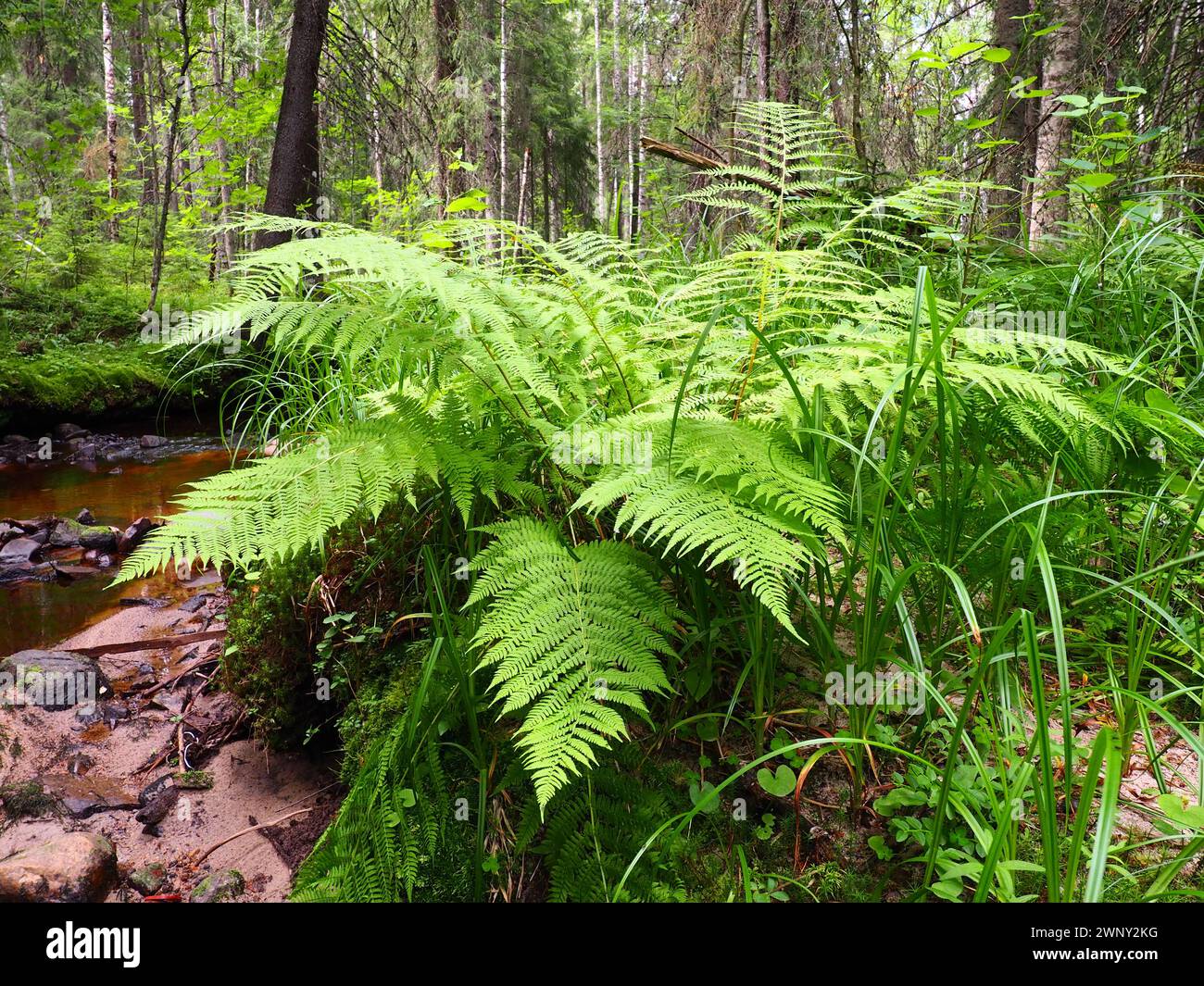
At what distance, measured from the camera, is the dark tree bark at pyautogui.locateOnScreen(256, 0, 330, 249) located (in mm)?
Result: 6012

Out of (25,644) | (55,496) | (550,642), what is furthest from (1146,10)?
(55,496)

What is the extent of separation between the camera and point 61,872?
1.82 m

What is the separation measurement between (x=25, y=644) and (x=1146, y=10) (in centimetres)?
687

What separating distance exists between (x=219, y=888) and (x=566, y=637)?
1431 millimetres

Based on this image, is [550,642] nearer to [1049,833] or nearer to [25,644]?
[1049,833]

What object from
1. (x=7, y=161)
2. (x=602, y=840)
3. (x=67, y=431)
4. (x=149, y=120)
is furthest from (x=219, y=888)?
(x=7, y=161)

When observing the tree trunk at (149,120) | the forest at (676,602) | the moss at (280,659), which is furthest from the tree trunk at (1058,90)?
the tree trunk at (149,120)

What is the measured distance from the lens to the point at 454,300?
4.71ft

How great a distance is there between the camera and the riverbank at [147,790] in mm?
1877

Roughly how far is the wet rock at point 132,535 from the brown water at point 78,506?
0.22m

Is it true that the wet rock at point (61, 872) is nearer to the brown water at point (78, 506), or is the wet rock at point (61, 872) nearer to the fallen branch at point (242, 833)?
the fallen branch at point (242, 833)

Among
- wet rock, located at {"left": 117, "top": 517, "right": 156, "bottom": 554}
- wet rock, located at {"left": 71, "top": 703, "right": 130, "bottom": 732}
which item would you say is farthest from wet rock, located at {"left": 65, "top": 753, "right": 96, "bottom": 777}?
wet rock, located at {"left": 117, "top": 517, "right": 156, "bottom": 554}

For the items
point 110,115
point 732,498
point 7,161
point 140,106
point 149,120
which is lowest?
point 732,498

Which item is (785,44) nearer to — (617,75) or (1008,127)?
(1008,127)
